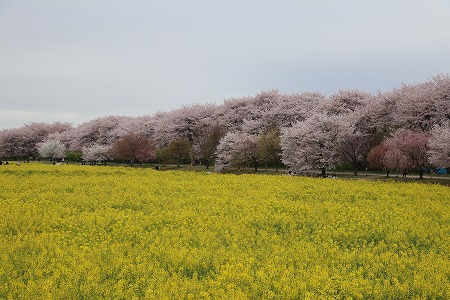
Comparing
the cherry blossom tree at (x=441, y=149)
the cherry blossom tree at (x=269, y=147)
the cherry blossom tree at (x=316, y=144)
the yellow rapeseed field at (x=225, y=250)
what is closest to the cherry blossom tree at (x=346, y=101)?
the cherry blossom tree at (x=269, y=147)

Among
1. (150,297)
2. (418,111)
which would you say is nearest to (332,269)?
(150,297)

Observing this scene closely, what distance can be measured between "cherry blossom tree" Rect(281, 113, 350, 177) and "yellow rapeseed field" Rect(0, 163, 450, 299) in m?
34.0

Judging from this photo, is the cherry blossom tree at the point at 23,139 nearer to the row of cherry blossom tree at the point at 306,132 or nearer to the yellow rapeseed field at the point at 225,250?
the row of cherry blossom tree at the point at 306,132

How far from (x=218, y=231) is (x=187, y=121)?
283 feet

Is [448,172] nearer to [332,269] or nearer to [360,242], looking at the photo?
[360,242]

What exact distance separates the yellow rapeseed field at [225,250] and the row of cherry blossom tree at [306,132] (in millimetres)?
31617

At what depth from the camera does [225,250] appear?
1084 centimetres

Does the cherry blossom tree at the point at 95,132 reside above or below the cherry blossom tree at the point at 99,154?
above

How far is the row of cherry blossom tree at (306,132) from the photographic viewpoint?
166ft

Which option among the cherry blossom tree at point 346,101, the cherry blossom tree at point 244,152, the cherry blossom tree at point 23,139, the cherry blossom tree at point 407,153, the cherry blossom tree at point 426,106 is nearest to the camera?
the cherry blossom tree at point 407,153

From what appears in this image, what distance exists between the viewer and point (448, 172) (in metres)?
57.6

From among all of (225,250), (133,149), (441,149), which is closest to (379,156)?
(441,149)

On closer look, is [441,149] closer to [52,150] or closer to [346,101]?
[346,101]

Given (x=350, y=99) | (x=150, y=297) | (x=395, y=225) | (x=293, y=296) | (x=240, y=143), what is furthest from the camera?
(x=350, y=99)
